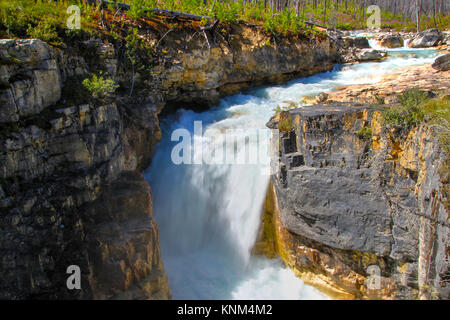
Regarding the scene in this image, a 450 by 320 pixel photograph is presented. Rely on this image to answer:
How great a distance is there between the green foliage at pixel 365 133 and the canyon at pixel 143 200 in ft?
0.24

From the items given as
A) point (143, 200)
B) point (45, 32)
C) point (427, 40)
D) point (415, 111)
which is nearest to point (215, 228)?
point (143, 200)

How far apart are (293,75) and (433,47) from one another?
10495mm

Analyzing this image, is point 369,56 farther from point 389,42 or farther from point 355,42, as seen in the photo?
point 389,42

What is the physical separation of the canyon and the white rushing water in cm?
17

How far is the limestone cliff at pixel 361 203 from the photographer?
492 cm

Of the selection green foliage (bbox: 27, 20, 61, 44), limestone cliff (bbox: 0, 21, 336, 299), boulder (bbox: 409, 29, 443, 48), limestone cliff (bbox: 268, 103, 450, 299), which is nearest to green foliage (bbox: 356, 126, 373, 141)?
limestone cliff (bbox: 268, 103, 450, 299)

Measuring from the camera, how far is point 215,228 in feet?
25.3

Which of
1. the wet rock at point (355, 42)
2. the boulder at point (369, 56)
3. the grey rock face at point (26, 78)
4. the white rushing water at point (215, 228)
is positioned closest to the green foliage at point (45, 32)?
the grey rock face at point (26, 78)

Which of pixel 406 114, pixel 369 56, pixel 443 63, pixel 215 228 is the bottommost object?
pixel 215 228

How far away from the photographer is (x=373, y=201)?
18.8 feet

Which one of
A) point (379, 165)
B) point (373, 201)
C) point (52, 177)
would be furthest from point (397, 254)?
point (52, 177)

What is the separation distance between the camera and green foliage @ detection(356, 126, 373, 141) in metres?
5.73

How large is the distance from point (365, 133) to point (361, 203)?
1.23 metres

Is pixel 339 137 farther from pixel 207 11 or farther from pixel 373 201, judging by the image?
pixel 207 11
